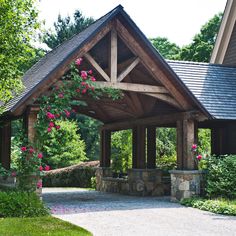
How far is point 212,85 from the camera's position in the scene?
15672mm

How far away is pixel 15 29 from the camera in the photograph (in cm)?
1044

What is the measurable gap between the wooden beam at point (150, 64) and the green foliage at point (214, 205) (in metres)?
2.79

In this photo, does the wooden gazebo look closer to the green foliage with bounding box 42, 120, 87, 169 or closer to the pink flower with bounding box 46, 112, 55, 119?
the pink flower with bounding box 46, 112, 55, 119

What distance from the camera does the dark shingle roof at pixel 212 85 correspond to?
14312 mm

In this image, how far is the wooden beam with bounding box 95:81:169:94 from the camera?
40.2ft

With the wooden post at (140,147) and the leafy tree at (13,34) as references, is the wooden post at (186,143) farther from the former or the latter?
the leafy tree at (13,34)

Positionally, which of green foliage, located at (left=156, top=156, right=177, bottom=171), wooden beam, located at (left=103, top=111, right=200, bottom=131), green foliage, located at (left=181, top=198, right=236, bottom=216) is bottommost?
green foliage, located at (left=181, top=198, right=236, bottom=216)

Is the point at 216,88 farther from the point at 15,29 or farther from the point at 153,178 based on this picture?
the point at 15,29

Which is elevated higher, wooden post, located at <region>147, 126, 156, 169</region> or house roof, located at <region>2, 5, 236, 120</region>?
house roof, located at <region>2, 5, 236, 120</region>

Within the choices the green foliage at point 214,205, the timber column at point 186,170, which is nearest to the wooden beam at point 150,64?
the timber column at point 186,170

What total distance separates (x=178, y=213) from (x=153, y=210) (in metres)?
0.80

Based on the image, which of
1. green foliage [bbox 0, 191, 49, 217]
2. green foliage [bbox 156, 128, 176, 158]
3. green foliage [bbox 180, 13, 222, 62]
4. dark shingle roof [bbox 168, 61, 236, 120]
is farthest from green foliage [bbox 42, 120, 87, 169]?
green foliage [bbox 0, 191, 49, 217]

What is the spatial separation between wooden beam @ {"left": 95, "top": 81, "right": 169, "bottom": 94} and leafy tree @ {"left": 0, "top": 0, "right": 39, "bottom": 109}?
7.75ft

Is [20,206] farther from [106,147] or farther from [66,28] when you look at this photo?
[66,28]
